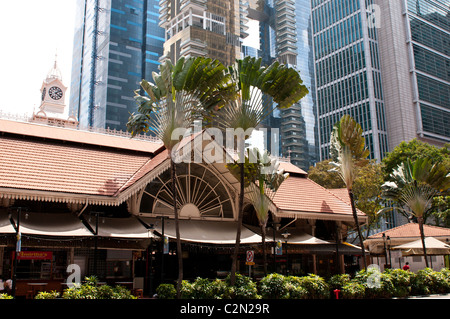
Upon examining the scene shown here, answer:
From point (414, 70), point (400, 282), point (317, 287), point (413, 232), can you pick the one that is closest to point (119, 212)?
point (317, 287)

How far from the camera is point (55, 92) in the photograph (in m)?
62.2

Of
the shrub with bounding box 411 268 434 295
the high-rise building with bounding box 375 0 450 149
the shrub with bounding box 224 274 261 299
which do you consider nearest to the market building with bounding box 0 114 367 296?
the shrub with bounding box 224 274 261 299

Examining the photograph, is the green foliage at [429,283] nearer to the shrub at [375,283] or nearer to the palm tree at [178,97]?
the shrub at [375,283]

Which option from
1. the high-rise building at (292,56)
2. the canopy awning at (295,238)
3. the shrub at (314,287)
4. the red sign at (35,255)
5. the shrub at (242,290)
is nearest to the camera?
the shrub at (242,290)

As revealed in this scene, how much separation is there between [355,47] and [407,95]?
16.7 metres

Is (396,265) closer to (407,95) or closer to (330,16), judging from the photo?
(407,95)

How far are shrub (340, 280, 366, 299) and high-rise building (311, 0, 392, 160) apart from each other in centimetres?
8090

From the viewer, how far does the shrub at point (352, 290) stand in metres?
18.4

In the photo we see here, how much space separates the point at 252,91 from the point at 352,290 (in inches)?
371

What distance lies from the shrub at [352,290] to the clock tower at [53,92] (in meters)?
52.8

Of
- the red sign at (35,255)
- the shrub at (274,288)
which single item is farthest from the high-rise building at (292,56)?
the shrub at (274,288)

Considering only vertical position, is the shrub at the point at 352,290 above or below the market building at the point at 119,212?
below

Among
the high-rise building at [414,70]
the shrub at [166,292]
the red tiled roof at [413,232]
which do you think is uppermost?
the high-rise building at [414,70]

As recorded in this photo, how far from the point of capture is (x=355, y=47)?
10400cm
